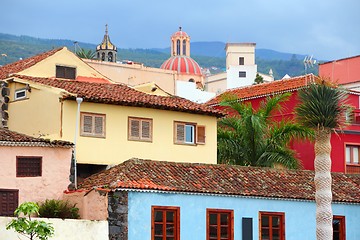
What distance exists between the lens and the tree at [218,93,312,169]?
47812 millimetres

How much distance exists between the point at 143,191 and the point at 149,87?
15.0 m

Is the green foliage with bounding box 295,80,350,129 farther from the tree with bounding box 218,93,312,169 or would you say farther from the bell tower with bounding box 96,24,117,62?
the bell tower with bounding box 96,24,117,62

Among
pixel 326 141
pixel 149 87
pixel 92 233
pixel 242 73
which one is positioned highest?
pixel 242 73

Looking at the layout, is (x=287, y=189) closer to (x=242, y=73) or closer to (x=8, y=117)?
(x=8, y=117)

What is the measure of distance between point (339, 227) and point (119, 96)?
1134 centimetres

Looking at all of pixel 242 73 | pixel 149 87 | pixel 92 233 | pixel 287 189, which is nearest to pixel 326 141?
pixel 287 189

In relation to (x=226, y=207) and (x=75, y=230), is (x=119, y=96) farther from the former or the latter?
(x=75, y=230)

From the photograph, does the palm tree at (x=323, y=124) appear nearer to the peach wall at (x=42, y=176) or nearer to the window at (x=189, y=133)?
the window at (x=189, y=133)

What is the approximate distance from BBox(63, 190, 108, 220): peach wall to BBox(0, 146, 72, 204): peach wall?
985 mm

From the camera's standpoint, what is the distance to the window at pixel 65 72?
47.4 metres

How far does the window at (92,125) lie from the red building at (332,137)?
1384 cm

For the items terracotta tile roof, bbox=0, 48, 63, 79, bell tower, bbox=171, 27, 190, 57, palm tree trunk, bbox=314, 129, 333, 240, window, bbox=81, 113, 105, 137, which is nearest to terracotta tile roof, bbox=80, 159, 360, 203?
palm tree trunk, bbox=314, 129, 333, 240

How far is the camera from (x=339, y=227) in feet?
135

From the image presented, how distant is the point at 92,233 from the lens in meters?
34.2
